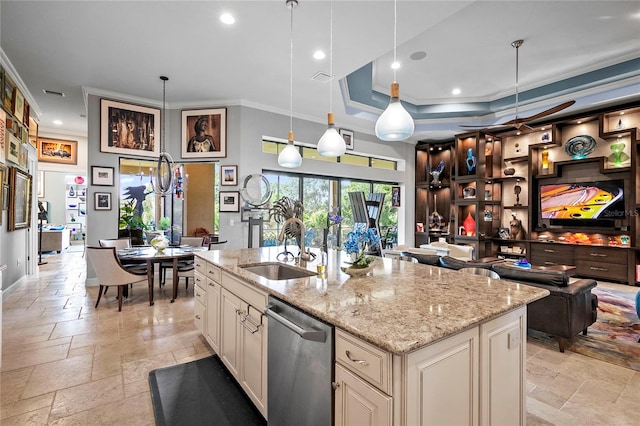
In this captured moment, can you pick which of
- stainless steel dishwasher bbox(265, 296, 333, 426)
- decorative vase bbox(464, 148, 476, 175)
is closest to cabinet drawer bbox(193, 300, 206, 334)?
stainless steel dishwasher bbox(265, 296, 333, 426)

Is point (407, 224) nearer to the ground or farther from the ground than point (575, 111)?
nearer to the ground

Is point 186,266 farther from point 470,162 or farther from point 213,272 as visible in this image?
point 470,162

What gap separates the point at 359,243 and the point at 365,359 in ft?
2.95

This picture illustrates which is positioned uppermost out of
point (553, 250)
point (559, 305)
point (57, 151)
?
point (57, 151)

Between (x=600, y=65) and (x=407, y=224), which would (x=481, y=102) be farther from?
(x=407, y=224)

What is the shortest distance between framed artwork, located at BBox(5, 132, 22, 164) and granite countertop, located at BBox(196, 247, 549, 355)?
4.64 m

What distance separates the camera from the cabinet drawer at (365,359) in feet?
3.35

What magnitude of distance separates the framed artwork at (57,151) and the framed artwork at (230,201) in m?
5.36

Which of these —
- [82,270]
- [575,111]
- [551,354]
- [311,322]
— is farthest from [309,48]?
[82,270]

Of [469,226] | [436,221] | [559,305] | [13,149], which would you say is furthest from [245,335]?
[436,221]

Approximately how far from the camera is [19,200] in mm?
5137

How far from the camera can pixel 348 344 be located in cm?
116

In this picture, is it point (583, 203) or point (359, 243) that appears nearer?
point (359, 243)

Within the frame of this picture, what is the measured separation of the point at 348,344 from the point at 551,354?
2.69m
